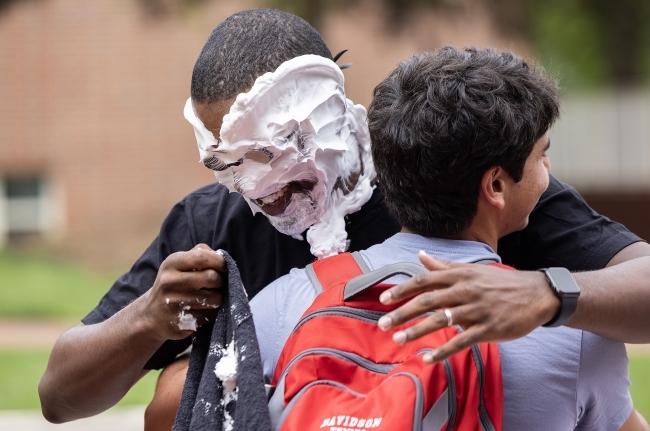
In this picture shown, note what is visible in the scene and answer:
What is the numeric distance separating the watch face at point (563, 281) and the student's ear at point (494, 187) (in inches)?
12.1

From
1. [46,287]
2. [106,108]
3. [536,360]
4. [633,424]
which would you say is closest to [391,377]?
[536,360]

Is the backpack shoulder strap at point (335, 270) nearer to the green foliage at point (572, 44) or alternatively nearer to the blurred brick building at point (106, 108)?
the green foliage at point (572, 44)

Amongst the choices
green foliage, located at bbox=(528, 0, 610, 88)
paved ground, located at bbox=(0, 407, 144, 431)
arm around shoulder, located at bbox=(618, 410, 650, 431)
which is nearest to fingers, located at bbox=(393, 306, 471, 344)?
arm around shoulder, located at bbox=(618, 410, 650, 431)

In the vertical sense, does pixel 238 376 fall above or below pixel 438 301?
below

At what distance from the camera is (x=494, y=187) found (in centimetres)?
203

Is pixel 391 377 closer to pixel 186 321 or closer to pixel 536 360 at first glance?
pixel 536 360

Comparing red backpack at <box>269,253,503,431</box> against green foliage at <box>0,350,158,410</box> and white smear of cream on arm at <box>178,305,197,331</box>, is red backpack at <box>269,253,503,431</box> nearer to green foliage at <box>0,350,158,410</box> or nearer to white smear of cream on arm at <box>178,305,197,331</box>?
white smear of cream on arm at <box>178,305,197,331</box>

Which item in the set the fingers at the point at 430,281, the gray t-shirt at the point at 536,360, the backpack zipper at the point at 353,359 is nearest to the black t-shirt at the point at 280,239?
the gray t-shirt at the point at 536,360

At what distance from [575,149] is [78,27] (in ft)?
24.4

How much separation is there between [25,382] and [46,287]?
150 inches

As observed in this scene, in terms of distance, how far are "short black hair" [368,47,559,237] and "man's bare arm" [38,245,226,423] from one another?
0.47m

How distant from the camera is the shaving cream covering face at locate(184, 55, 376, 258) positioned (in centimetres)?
237

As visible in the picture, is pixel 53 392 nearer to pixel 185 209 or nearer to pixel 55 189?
pixel 185 209

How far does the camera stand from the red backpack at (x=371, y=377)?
1720mm
